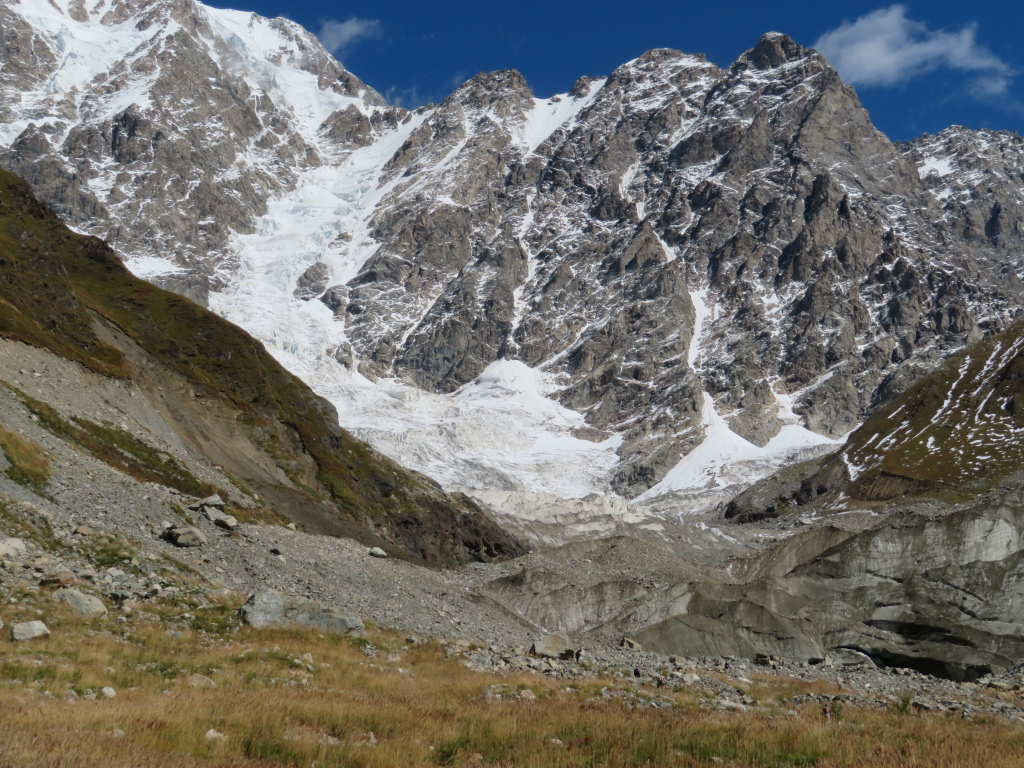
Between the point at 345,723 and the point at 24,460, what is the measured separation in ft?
79.4

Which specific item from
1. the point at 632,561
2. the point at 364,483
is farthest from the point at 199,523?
the point at 364,483

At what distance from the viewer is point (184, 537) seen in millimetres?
32219

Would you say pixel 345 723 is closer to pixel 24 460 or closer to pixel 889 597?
pixel 24 460

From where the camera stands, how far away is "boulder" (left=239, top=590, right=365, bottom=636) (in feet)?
75.5

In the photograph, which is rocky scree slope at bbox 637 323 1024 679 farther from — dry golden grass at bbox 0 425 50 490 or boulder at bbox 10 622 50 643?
boulder at bbox 10 622 50 643

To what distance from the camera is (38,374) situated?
2008 inches

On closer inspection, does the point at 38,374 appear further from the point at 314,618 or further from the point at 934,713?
the point at 934,713

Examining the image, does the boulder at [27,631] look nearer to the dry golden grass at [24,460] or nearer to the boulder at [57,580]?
the boulder at [57,580]

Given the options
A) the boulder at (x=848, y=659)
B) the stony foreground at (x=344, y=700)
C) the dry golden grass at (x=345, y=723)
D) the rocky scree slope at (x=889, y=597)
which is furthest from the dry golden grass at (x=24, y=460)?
the boulder at (x=848, y=659)

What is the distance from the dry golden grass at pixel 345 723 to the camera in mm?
11141

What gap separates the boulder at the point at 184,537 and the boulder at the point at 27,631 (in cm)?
1535

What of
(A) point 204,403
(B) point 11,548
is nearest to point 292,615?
(B) point 11,548

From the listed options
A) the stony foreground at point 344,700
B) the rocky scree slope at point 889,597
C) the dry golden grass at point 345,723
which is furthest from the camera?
the rocky scree slope at point 889,597

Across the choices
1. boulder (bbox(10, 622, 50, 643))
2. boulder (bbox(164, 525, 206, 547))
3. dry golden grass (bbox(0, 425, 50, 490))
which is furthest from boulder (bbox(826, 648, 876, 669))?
dry golden grass (bbox(0, 425, 50, 490))
